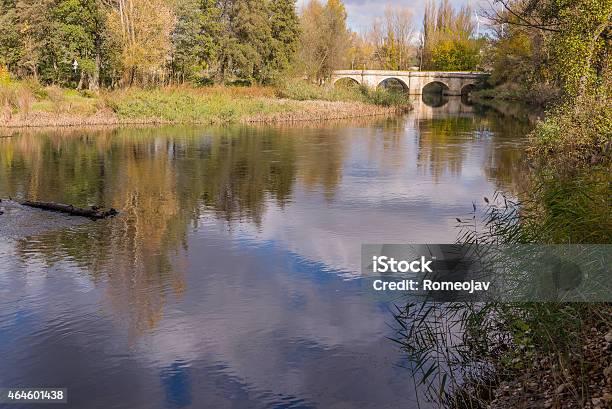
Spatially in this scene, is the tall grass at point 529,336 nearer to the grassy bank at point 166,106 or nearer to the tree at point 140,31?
the grassy bank at point 166,106

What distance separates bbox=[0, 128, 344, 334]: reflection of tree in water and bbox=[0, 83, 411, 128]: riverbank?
4.80 metres

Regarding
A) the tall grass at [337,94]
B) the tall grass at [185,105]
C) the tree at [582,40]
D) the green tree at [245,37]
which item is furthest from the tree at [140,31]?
the tree at [582,40]

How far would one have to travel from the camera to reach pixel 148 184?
73.2ft

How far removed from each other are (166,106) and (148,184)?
2464 cm

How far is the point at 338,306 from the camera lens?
1112 centimetres

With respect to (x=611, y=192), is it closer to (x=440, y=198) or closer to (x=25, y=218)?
(x=440, y=198)

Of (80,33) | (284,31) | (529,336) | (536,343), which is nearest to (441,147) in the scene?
(529,336)

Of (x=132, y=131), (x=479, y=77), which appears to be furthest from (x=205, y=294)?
(x=479, y=77)

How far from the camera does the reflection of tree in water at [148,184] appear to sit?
12.9 metres

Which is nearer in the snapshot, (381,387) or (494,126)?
(381,387)

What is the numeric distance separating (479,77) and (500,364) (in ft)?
307

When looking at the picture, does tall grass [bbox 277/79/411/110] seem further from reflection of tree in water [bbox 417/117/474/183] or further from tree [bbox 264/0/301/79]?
reflection of tree in water [bbox 417/117/474/183]
